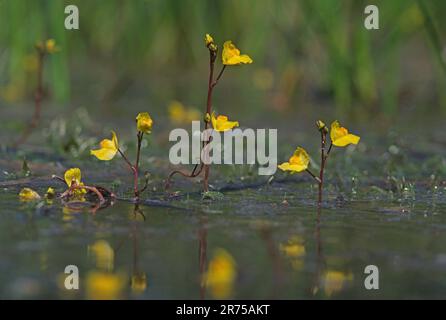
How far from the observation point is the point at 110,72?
26.5 feet

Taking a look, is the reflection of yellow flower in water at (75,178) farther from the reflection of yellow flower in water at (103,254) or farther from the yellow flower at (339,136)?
the yellow flower at (339,136)

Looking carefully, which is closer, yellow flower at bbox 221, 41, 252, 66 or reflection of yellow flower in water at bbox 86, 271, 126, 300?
reflection of yellow flower in water at bbox 86, 271, 126, 300

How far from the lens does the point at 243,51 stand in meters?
7.68

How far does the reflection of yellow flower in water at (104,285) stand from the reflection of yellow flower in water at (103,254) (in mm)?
62

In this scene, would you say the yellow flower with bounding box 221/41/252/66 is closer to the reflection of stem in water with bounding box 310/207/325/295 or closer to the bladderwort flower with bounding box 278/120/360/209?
the bladderwort flower with bounding box 278/120/360/209

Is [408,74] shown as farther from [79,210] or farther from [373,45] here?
[79,210]

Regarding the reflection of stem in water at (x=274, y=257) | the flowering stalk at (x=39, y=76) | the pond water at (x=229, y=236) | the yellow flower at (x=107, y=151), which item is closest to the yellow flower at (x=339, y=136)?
the pond water at (x=229, y=236)

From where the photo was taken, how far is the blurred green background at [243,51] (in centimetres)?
580

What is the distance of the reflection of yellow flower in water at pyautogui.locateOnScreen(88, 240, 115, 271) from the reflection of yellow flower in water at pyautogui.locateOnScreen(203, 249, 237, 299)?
256 millimetres

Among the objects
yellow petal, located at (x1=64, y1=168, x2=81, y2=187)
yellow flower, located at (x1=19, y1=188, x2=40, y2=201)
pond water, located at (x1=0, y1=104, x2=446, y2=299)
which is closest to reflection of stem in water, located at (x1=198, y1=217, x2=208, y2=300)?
pond water, located at (x1=0, y1=104, x2=446, y2=299)

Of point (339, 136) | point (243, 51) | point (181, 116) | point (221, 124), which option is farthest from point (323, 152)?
point (243, 51)

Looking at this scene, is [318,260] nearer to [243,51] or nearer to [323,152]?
[323,152]

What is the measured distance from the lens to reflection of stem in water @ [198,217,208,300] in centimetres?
241
